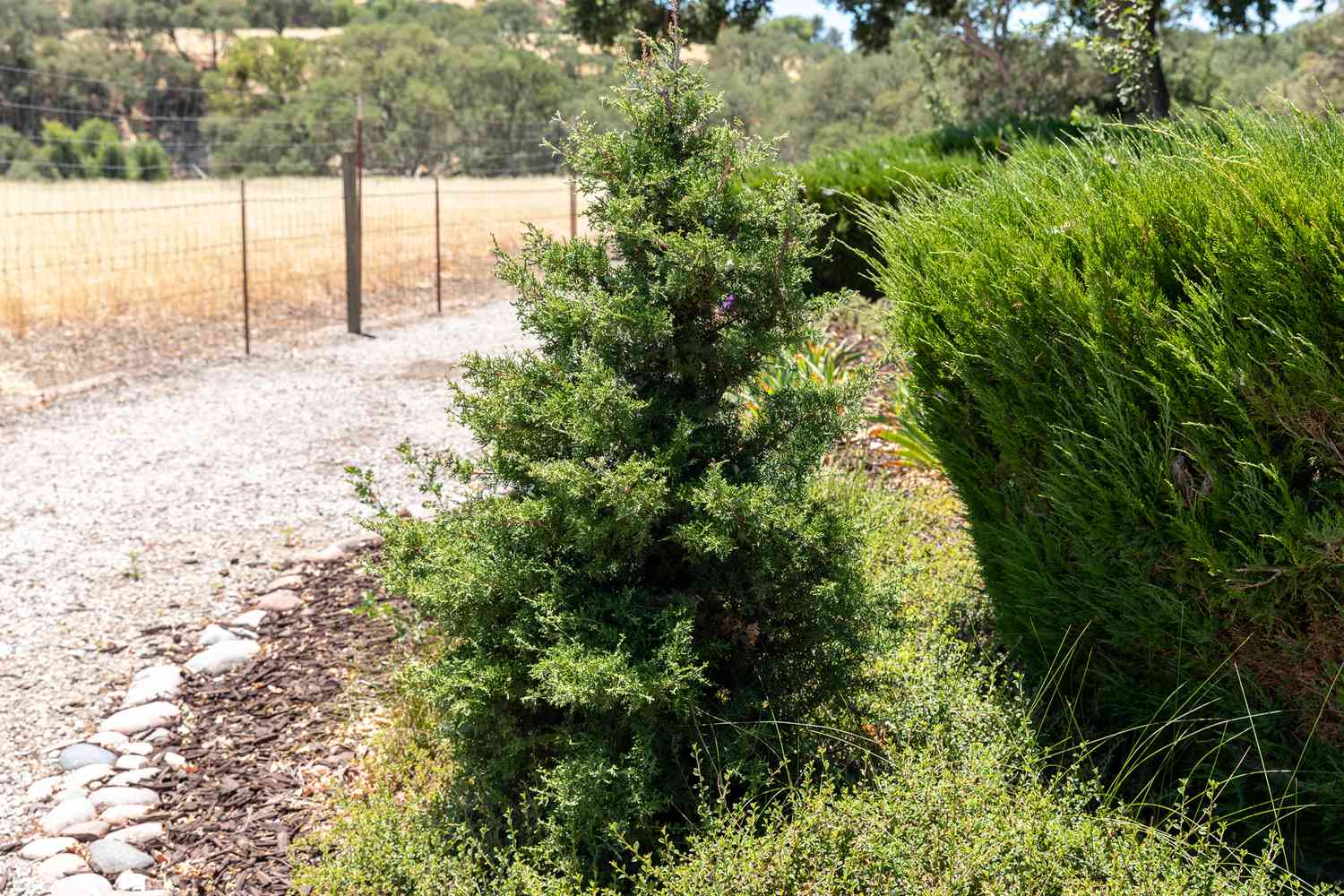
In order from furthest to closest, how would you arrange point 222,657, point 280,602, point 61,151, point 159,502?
point 61,151 < point 159,502 < point 280,602 < point 222,657

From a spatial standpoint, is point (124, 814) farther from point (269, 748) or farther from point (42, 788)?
point (269, 748)

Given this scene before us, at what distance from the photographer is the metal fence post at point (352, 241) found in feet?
37.5

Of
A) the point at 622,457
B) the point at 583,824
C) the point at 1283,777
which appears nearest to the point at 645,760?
the point at 583,824

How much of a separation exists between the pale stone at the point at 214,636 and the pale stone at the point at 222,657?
39 millimetres

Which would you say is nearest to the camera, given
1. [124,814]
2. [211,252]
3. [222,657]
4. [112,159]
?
[124,814]

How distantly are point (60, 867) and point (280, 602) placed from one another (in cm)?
176

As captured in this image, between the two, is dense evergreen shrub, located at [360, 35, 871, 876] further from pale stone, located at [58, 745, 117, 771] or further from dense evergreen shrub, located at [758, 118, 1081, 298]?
dense evergreen shrub, located at [758, 118, 1081, 298]

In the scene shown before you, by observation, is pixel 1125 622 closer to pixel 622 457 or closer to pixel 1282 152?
pixel 1282 152

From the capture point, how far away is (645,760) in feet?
8.76

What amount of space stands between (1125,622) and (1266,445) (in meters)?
0.71

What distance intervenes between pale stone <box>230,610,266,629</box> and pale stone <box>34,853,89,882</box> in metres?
1.51

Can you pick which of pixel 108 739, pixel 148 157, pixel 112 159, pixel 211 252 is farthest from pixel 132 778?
pixel 112 159

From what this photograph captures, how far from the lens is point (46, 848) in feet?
10.8

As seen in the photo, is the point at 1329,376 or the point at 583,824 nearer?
the point at 1329,376
